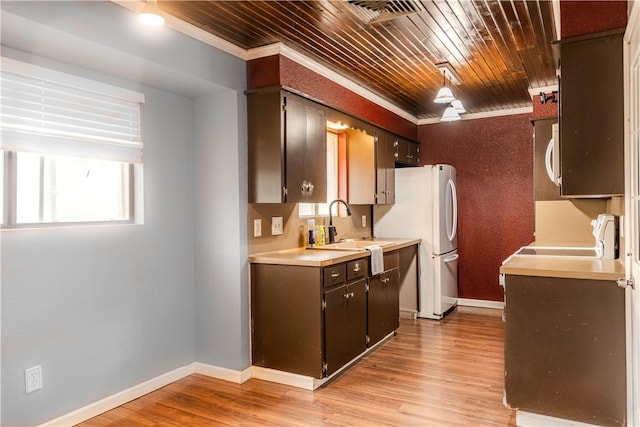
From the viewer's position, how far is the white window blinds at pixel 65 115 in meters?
2.35

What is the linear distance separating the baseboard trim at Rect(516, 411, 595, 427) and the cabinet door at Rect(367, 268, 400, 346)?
140 cm

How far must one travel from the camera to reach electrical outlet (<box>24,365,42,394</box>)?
2389 millimetres

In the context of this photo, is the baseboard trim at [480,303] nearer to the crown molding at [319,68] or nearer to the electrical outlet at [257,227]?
the crown molding at [319,68]

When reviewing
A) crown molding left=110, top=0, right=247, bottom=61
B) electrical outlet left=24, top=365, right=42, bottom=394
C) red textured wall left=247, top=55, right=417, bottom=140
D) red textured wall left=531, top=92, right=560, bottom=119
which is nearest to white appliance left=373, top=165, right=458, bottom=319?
red textured wall left=247, top=55, right=417, bottom=140

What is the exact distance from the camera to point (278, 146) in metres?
3.23

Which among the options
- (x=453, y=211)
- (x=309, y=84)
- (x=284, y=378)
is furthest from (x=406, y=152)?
(x=284, y=378)

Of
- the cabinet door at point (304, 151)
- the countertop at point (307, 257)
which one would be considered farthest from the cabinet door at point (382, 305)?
the cabinet door at point (304, 151)

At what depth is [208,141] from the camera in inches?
134

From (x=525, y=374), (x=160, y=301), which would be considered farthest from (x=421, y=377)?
(x=160, y=301)

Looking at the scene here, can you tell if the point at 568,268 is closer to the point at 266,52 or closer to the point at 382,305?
the point at 382,305

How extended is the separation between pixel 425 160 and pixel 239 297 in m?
3.68

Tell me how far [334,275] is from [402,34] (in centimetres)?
177

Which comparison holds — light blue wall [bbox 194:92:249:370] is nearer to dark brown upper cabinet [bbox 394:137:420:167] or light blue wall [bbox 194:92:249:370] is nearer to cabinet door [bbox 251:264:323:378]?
cabinet door [bbox 251:264:323:378]

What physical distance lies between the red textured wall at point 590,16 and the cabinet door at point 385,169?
2.50 m
